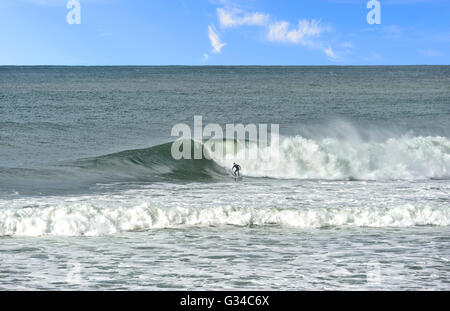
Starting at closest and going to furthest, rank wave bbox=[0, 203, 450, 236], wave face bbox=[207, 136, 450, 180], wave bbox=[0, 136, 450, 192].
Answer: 1. wave bbox=[0, 203, 450, 236]
2. wave bbox=[0, 136, 450, 192]
3. wave face bbox=[207, 136, 450, 180]

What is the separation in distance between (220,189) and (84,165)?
572 centimetres

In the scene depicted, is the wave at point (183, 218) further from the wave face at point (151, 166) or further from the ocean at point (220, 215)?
the wave face at point (151, 166)

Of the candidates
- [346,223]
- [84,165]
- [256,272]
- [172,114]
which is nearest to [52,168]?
[84,165]

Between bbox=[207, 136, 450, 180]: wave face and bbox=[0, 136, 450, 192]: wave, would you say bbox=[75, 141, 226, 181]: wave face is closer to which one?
bbox=[0, 136, 450, 192]: wave

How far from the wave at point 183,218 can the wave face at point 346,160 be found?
831cm

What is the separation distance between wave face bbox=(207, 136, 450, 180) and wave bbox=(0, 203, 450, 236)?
8.31m

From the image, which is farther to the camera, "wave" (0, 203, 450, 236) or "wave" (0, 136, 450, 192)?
"wave" (0, 136, 450, 192)

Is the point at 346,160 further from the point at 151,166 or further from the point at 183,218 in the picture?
the point at 183,218

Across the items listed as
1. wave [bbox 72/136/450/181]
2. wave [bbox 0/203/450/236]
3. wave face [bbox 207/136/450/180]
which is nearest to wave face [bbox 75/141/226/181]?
wave [bbox 72/136/450/181]

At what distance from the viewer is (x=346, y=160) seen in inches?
995

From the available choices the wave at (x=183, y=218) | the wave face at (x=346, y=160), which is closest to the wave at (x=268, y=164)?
the wave face at (x=346, y=160)

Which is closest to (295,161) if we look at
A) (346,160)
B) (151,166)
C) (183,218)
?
(346,160)

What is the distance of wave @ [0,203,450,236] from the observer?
42.9 feet

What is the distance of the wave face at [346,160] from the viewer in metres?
23.6
